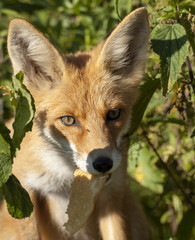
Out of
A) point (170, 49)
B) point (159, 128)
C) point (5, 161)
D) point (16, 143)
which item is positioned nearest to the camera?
point (5, 161)

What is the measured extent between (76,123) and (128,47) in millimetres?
887

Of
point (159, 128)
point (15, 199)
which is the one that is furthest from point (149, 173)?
point (15, 199)

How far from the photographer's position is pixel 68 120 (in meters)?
3.43

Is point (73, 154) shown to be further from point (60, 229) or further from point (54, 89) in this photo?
point (60, 229)

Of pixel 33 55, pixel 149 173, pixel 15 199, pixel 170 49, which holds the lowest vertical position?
pixel 149 173

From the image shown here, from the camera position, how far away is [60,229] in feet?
13.4

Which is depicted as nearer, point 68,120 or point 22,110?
point 22,110

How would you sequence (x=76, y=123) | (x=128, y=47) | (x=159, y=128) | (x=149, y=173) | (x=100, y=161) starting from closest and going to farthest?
(x=100, y=161) < (x=76, y=123) < (x=128, y=47) < (x=159, y=128) < (x=149, y=173)

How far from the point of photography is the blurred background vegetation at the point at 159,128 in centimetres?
377

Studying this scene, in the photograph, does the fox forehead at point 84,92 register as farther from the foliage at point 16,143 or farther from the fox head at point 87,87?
the foliage at point 16,143

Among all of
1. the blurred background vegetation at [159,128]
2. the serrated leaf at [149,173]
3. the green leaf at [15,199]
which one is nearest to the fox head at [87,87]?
the blurred background vegetation at [159,128]

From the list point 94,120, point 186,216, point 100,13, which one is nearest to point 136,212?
point 186,216

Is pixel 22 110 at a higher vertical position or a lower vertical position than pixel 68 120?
higher

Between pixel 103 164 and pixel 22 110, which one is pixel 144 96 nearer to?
pixel 103 164
